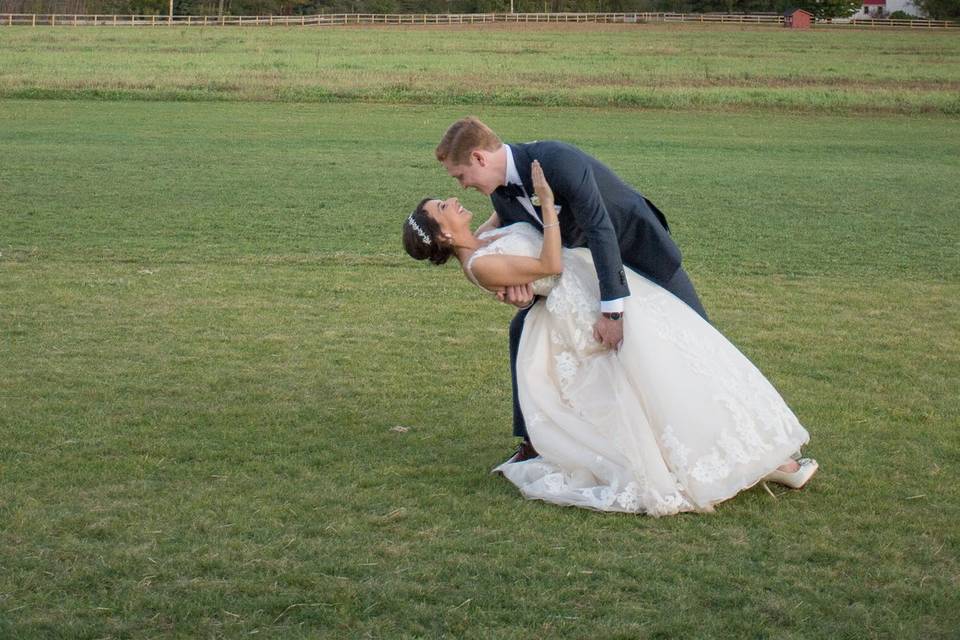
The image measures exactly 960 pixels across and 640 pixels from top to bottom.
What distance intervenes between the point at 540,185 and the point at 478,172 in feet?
0.99

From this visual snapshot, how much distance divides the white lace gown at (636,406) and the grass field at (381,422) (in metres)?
0.22

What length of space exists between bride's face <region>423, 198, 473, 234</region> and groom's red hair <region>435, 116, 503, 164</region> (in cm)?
39

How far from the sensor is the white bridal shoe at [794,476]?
6.27m

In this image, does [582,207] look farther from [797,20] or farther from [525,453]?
[797,20]

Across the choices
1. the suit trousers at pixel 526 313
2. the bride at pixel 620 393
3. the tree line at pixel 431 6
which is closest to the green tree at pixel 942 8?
the tree line at pixel 431 6

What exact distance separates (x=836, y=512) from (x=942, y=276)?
7971mm

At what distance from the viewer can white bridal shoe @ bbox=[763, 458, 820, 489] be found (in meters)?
6.27

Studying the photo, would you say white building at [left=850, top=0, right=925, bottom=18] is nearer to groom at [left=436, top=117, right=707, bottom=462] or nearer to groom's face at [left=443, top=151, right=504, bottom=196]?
groom at [left=436, top=117, right=707, bottom=462]

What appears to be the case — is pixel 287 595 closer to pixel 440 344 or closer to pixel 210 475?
pixel 210 475

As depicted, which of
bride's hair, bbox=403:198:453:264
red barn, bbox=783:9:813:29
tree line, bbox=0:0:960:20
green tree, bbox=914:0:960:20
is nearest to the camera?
bride's hair, bbox=403:198:453:264

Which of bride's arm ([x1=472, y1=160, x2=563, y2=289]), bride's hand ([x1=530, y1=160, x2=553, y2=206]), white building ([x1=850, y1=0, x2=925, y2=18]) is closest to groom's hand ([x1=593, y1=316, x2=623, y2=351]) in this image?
bride's arm ([x1=472, y1=160, x2=563, y2=289])

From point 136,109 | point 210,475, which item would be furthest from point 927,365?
point 136,109

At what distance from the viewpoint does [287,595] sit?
4.84 metres

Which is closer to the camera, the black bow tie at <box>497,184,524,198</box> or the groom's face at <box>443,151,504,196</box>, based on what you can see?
the groom's face at <box>443,151,504,196</box>
